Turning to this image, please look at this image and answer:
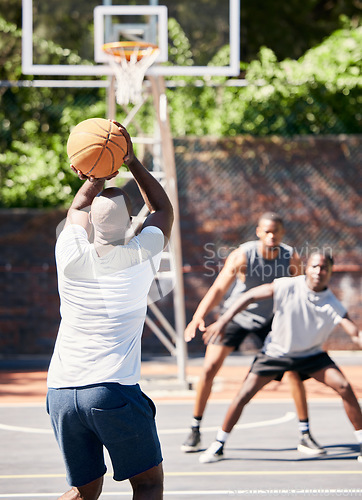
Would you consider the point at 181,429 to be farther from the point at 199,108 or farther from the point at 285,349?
the point at 199,108

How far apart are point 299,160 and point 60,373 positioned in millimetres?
10803

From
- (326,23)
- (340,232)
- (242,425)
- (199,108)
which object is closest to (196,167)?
(199,108)

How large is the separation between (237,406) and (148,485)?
311 centimetres

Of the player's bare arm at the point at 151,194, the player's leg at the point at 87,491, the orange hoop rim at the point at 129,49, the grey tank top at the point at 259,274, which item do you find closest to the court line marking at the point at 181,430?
the grey tank top at the point at 259,274

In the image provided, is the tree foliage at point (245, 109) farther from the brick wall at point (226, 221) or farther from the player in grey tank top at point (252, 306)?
the player in grey tank top at point (252, 306)

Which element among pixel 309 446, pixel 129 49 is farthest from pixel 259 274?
pixel 129 49

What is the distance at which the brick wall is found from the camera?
44.5 ft

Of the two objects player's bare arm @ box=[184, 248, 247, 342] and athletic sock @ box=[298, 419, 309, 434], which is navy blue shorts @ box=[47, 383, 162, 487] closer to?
player's bare arm @ box=[184, 248, 247, 342]

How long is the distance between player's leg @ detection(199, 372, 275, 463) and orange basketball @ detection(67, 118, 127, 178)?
3412 mm

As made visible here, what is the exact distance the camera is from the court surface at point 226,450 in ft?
19.7

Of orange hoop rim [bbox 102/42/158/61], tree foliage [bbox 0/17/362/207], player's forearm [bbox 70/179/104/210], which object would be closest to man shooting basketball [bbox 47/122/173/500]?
player's forearm [bbox 70/179/104/210]

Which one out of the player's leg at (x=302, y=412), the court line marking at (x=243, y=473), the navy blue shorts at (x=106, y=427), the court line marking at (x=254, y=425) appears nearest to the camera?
the navy blue shorts at (x=106, y=427)

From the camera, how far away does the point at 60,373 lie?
3609mm

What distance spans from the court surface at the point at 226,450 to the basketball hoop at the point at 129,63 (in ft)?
12.2
